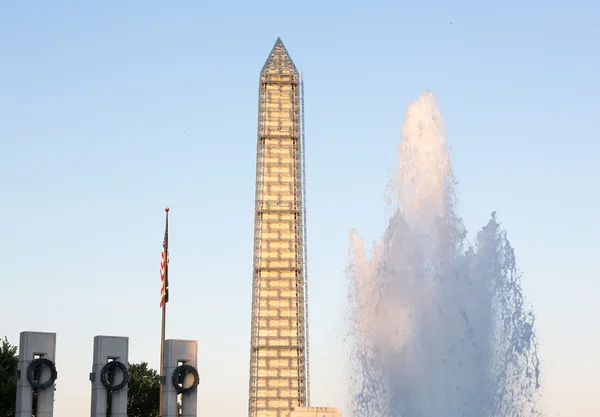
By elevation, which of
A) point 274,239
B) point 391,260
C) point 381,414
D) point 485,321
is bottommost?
point 381,414

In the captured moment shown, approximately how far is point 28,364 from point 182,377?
780cm

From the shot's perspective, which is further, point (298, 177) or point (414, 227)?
point (298, 177)

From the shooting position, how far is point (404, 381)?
57.9 metres

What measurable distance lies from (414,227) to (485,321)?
28.9 feet

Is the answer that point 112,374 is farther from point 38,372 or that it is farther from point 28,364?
point 28,364

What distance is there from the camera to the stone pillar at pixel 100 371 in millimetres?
57562

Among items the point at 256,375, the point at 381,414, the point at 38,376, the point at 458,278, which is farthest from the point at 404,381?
the point at 256,375

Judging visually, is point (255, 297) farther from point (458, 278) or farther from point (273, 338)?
point (458, 278)

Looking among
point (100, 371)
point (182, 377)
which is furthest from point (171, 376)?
point (100, 371)

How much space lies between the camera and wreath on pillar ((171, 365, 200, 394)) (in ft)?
185

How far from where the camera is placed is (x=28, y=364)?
5706cm

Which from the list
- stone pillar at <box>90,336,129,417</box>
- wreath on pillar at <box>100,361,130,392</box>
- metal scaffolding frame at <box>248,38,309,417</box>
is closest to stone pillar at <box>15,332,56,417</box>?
stone pillar at <box>90,336,129,417</box>

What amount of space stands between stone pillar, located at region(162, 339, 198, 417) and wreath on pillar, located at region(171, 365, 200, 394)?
7 centimetres

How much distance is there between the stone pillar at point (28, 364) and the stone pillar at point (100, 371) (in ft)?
7.08
